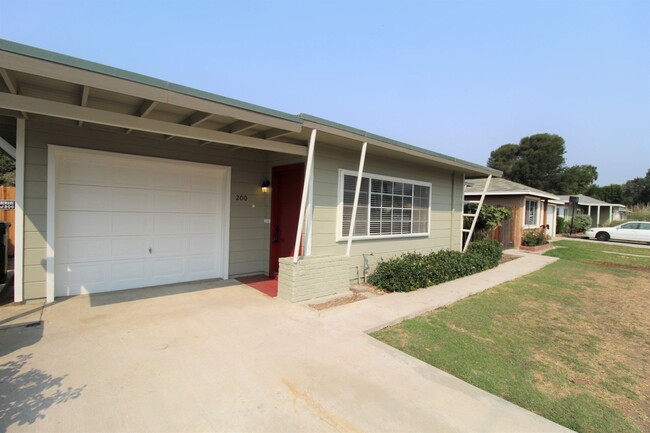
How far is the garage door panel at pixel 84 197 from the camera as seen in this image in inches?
196

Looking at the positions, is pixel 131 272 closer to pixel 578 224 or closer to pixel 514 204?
pixel 514 204

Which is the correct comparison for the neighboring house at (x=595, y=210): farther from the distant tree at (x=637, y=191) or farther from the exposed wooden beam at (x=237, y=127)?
the exposed wooden beam at (x=237, y=127)

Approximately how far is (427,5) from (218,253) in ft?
25.0

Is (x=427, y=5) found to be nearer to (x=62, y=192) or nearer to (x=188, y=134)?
(x=188, y=134)

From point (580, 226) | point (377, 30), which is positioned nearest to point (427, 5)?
point (377, 30)

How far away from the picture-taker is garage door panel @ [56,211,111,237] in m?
4.98

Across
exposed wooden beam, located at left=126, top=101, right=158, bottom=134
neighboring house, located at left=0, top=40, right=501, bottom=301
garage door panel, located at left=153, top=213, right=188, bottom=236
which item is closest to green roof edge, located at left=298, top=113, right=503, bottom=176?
neighboring house, located at left=0, top=40, right=501, bottom=301

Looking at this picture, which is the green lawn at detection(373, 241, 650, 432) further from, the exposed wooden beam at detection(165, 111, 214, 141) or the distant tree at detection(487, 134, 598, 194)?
the distant tree at detection(487, 134, 598, 194)

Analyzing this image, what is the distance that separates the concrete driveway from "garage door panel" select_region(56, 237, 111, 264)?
904 millimetres

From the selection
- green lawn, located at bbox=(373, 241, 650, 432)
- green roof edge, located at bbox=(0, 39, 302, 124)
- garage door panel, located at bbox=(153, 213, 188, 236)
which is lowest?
green lawn, located at bbox=(373, 241, 650, 432)

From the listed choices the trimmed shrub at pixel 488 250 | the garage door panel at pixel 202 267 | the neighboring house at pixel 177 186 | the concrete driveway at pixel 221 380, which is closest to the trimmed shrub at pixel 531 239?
the trimmed shrub at pixel 488 250

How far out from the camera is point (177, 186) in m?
6.04

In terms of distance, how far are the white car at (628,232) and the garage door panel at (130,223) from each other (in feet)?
82.7

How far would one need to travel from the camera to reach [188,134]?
4285 millimetres
